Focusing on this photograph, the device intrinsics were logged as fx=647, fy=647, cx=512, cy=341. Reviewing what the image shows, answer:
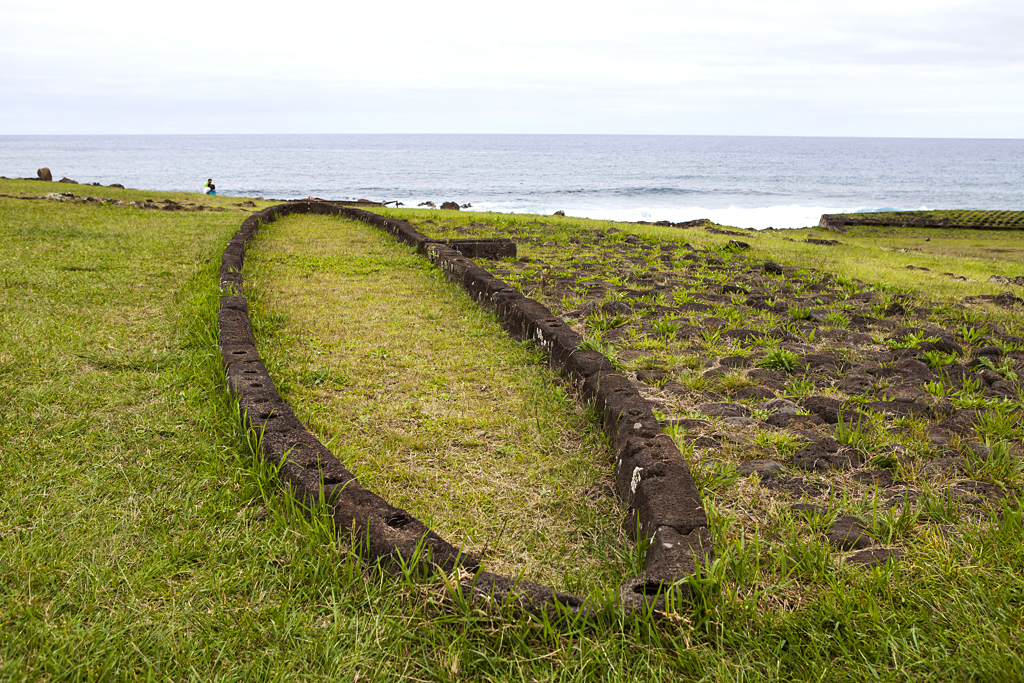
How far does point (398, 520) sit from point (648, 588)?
3.14ft

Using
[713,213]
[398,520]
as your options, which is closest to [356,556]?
[398,520]

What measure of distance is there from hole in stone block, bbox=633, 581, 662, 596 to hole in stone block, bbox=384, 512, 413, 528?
0.88 m

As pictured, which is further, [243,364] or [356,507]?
[243,364]

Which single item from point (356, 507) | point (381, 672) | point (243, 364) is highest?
point (243, 364)

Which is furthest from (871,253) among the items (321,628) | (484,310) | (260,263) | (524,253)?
(321,628)

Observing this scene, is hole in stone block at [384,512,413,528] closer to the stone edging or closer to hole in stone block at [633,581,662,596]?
the stone edging

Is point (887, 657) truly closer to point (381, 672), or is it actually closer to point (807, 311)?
point (381, 672)

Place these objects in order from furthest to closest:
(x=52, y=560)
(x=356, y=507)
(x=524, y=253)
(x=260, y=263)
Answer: (x=524, y=253) → (x=260, y=263) → (x=356, y=507) → (x=52, y=560)

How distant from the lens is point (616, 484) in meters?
3.15

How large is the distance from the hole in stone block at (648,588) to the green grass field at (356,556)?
125 millimetres

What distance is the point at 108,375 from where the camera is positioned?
396cm

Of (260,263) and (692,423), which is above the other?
(260,263)

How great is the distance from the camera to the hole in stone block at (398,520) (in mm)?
2465

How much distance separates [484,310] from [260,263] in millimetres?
4036
